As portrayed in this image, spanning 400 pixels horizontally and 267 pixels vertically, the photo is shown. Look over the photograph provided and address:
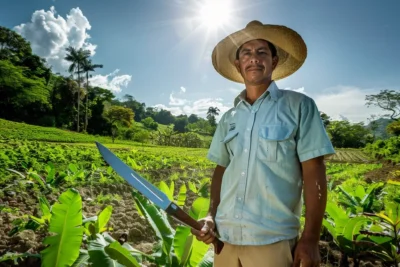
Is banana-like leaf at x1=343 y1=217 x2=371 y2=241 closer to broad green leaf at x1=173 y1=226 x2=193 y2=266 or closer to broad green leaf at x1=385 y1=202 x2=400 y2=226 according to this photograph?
broad green leaf at x1=385 y1=202 x2=400 y2=226

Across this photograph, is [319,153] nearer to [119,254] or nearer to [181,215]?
[181,215]

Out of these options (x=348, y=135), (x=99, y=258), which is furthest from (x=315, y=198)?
(x=348, y=135)

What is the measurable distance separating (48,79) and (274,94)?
105ft

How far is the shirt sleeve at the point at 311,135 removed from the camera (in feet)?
3.28

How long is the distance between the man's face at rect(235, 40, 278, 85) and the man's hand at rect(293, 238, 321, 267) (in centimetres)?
57

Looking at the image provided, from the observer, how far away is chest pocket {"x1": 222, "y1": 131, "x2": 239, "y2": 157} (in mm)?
1206

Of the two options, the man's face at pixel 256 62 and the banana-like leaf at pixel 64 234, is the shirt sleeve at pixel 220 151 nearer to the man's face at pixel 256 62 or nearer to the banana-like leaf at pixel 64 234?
the man's face at pixel 256 62

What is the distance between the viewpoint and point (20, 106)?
71.1 ft

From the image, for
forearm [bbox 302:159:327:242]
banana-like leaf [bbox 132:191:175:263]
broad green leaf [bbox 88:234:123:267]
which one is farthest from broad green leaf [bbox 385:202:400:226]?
broad green leaf [bbox 88:234:123:267]

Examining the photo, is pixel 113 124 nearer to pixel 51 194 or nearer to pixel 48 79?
pixel 48 79

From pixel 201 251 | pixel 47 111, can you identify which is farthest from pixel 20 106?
pixel 201 251

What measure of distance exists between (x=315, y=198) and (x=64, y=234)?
1.20m

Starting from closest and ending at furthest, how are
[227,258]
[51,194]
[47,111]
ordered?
[227,258], [51,194], [47,111]

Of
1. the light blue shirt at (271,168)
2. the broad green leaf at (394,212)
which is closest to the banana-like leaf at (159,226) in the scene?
the light blue shirt at (271,168)
